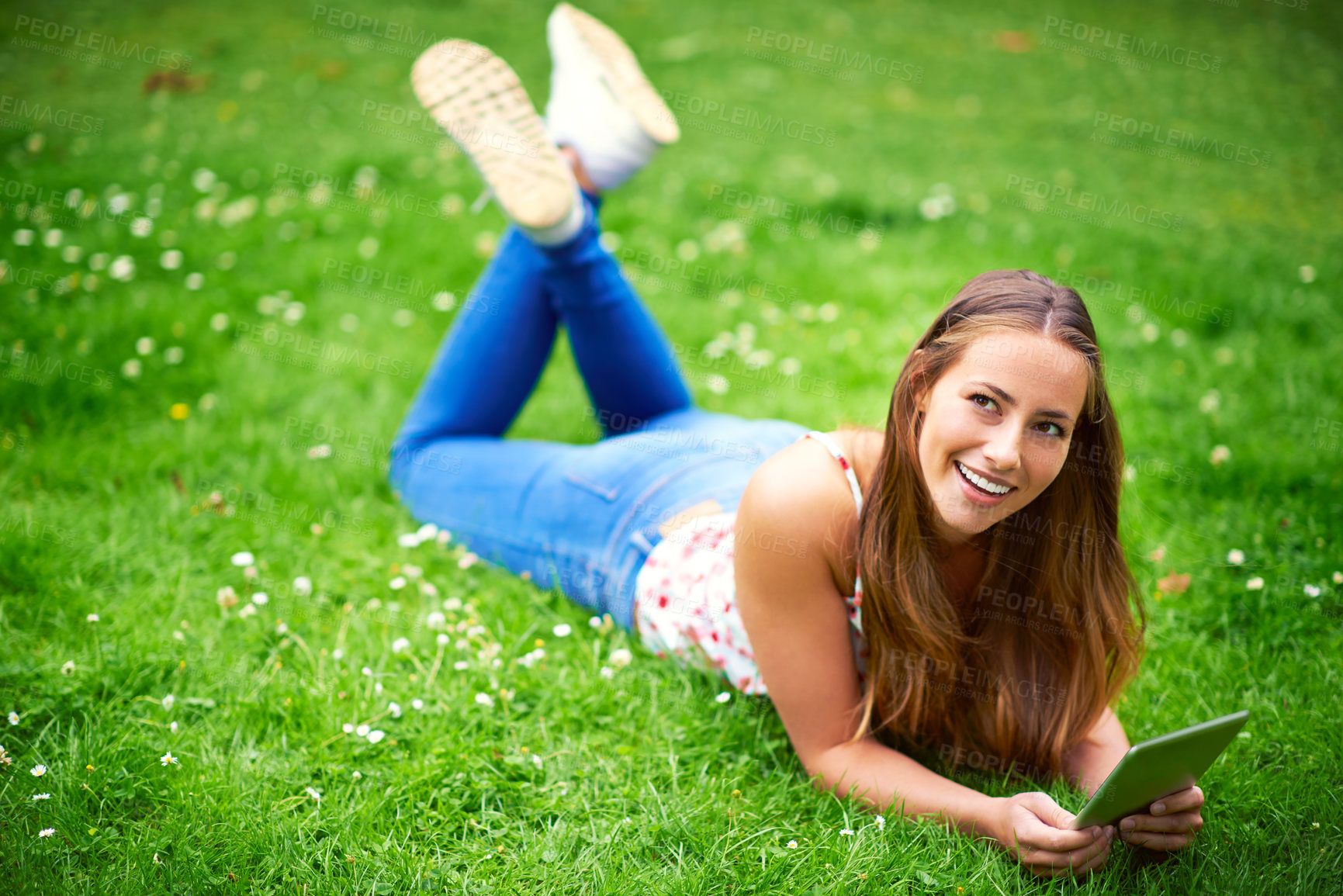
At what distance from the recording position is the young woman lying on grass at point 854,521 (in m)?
1.88

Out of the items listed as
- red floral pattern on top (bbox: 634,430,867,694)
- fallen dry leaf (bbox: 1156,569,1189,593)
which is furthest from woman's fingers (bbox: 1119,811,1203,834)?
fallen dry leaf (bbox: 1156,569,1189,593)

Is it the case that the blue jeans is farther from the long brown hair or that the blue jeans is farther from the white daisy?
the white daisy

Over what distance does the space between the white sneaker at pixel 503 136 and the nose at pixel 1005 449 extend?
1.47 meters

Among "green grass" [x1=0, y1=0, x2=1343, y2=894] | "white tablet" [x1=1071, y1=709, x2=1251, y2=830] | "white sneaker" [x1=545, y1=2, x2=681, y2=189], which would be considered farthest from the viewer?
"white sneaker" [x1=545, y1=2, x2=681, y2=189]

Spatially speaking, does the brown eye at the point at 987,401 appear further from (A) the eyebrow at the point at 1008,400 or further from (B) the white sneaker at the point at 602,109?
(B) the white sneaker at the point at 602,109

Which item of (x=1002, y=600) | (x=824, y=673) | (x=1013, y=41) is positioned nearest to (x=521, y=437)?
(x=824, y=673)

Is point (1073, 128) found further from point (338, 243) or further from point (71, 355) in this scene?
point (71, 355)

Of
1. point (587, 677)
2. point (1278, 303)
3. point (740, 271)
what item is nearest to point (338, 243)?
point (740, 271)

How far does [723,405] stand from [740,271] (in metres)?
1.11

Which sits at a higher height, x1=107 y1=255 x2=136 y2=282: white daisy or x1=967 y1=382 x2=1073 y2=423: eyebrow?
x1=967 y1=382 x2=1073 y2=423: eyebrow

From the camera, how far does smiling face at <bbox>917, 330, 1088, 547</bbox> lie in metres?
1.80

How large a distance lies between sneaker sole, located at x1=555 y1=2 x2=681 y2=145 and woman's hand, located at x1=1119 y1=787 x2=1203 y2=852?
2.27 m

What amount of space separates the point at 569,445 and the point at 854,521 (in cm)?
127

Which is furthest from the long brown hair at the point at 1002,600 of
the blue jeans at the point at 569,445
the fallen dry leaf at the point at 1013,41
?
the fallen dry leaf at the point at 1013,41
